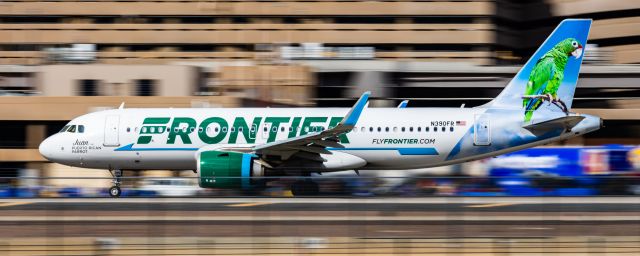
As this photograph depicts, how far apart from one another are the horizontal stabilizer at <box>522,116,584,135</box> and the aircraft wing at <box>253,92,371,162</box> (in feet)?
19.7

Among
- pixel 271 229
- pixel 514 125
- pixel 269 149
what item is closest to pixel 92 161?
pixel 269 149

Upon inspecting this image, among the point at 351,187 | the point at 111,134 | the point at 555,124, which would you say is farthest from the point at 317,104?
the point at 351,187

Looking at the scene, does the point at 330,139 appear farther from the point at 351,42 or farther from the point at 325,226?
the point at 351,42

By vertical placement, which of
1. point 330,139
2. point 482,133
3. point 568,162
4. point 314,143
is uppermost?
point 482,133

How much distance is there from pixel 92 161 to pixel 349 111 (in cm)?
928

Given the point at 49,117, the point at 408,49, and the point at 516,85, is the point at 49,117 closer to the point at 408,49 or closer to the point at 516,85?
the point at 516,85

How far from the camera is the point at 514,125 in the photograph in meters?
35.2

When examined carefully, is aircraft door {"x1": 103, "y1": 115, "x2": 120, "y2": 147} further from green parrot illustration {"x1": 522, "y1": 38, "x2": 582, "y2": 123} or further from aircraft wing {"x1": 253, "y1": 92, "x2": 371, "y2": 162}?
green parrot illustration {"x1": 522, "y1": 38, "x2": 582, "y2": 123}

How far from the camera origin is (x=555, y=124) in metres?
34.8

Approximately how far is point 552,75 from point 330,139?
8589 millimetres

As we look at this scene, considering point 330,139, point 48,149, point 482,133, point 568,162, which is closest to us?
point 330,139

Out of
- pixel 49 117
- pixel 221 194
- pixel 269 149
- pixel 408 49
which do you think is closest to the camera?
pixel 221 194

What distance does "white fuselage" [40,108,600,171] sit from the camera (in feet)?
115

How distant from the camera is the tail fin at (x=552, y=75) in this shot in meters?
36.0
